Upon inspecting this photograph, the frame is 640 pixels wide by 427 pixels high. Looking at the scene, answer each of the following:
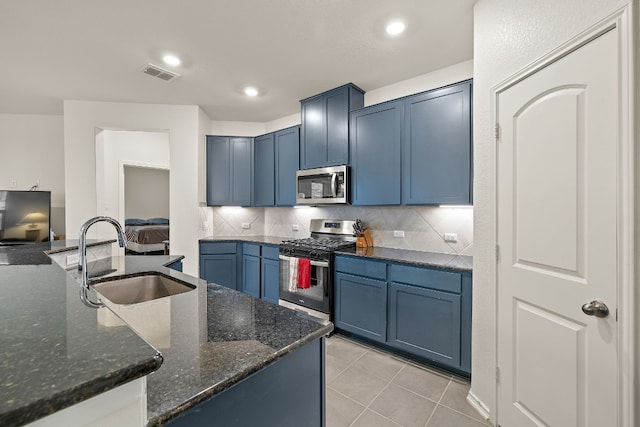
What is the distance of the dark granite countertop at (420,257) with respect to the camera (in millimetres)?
2260

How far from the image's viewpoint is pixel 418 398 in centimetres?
203

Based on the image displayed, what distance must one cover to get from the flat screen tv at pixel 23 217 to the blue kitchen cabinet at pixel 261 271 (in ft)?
8.40

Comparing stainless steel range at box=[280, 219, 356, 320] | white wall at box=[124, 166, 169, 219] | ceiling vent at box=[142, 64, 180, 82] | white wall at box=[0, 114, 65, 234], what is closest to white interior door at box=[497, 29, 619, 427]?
stainless steel range at box=[280, 219, 356, 320]

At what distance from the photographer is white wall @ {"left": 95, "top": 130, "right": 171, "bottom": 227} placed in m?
4.73

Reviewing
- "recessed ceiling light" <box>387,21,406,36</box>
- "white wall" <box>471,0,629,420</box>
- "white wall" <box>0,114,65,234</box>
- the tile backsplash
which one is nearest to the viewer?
"white wall" <box>471,0,629,420</box>

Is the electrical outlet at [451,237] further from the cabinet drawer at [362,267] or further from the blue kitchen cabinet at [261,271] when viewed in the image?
the blue kitchen cabinet at [261,271]

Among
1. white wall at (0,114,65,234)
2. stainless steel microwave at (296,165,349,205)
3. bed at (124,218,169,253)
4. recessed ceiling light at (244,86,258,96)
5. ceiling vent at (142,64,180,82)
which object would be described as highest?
recessed ceiling light at (244,86,258,96)

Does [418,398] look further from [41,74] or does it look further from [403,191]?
[41,74]

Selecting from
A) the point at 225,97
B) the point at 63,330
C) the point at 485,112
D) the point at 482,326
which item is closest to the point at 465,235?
the point at 482,326

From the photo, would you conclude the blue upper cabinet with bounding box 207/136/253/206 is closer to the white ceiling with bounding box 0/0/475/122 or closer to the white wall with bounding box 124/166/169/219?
the white ceiling with bounding box 0/0/475/122

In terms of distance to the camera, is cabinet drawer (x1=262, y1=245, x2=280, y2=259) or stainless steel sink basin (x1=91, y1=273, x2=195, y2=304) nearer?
stainless steel sink basin (x1=91, y1=273, x2=195, y2=304)

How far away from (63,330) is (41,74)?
12.3 feet

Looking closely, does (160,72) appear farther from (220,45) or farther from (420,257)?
(420,257)

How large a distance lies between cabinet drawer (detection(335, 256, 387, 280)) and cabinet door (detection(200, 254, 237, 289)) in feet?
5.94
